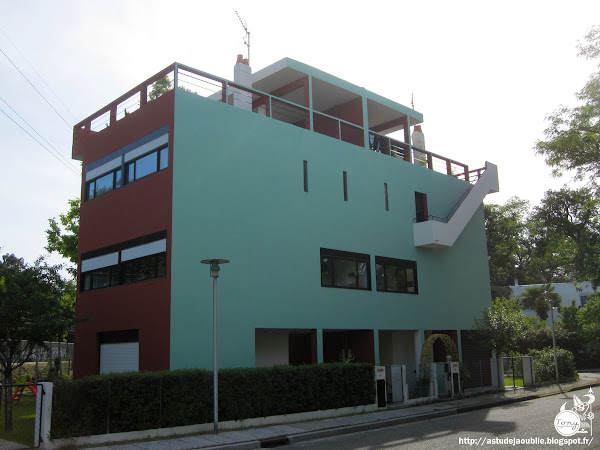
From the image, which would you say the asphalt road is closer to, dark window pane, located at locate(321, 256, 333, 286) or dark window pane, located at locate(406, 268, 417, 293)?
dark window pane, located at locate(321, 256, 333, 286)

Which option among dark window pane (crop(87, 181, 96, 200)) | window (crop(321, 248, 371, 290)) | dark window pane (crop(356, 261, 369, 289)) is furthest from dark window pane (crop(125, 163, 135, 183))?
dark window pane (crop(356, 261, 369, 289))

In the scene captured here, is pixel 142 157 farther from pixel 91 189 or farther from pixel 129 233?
pixel 91 189

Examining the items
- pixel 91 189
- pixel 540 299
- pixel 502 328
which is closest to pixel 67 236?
pixel 91 189

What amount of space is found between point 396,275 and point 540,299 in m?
30.3

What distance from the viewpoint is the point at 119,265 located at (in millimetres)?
18484

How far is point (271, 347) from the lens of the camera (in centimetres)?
2027

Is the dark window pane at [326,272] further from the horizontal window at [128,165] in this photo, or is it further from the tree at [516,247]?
the tree at [516,247]

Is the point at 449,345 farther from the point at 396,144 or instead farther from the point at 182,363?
the point at 182,363

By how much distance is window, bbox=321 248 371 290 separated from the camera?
20.3m

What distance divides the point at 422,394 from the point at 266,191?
9618 mm

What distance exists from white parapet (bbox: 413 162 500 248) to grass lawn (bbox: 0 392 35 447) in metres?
16.3

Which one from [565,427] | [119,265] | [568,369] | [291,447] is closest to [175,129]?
[119,265]

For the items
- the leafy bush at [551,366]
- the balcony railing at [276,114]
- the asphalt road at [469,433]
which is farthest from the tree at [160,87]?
the leafy bush at [551,366]

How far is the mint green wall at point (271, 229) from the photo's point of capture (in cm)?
1644
